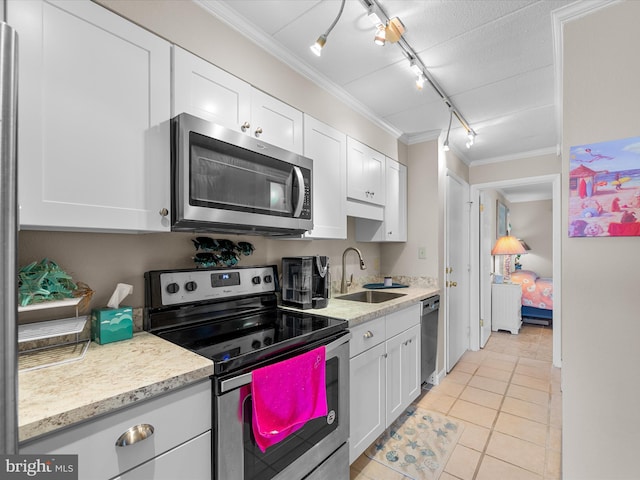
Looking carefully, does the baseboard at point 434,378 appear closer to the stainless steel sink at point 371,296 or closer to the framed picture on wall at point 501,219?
the stainless steel sink at point 371,296

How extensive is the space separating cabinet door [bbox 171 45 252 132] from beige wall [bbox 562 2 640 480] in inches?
63.3

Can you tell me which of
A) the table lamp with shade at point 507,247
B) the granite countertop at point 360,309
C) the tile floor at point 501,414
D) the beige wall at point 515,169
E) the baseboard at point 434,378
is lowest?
the tile floor at point 501,414

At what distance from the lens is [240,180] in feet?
4.72

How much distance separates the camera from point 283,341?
123 centimetres

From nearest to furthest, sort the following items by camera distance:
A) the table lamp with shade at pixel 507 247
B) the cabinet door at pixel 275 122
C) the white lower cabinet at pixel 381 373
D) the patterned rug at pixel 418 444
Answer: the cabinet door at pixel 275 122 < the white lower cabinet at pixel 381 373 < the patterned rug at pixel 418 444 < the table lamp with shade at pixel 507 247

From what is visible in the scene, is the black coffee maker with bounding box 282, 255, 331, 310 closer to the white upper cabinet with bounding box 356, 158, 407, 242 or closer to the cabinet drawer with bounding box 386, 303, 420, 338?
the cabinet drawer with bounding box 386, 303, 420, 338

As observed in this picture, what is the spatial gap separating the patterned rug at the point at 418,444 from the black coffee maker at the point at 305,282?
103 cm

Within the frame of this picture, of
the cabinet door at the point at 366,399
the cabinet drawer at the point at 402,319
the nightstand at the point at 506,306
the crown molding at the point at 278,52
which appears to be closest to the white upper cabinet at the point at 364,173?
the crown molding at the point at 278,52

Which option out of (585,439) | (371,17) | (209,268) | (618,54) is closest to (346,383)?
(209,268)

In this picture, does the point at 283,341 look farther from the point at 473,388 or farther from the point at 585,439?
the point at 473,388

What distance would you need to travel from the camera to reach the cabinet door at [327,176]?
198cm

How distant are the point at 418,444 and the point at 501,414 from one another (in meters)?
0.86

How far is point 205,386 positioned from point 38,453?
1.32 feet

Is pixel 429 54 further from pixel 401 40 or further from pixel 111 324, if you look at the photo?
pixel 111 324
